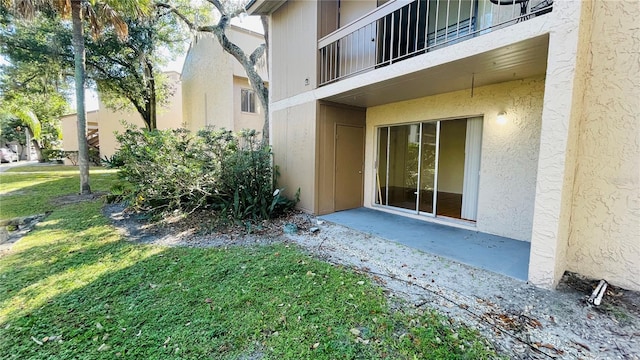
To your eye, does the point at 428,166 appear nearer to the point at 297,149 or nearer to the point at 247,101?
the point at 297,149

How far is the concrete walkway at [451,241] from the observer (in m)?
4.11

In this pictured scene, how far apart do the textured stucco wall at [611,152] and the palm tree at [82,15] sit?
437 inches

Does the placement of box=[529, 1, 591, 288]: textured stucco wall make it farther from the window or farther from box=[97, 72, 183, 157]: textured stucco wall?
box=[97, 72, 183, 157]: textured stucco wall

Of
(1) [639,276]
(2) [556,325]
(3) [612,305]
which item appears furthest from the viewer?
(1) [639,276]

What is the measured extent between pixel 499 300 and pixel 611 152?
2.40 metres

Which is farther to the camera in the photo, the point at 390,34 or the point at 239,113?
the point at 239,113

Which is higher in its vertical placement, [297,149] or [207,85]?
[207,85]

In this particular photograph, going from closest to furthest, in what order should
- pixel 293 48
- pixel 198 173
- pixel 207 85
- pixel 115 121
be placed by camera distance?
1. pixel 198 173
2. pixel 293 48
3. pixel 207 85
4. pixel 115 121

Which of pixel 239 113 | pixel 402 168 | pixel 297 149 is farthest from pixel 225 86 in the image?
pixel 402 168

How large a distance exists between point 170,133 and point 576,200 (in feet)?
26.1

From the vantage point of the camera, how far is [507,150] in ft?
17.4

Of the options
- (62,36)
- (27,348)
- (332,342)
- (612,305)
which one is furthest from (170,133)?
(62,36)

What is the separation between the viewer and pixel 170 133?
678cm

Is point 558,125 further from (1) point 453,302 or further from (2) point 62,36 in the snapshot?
(2) point 62,36
